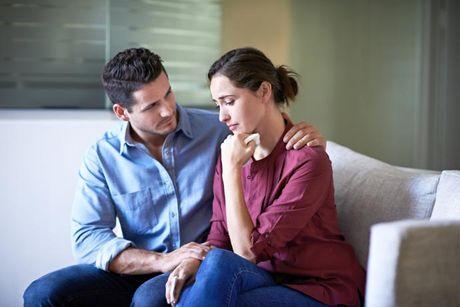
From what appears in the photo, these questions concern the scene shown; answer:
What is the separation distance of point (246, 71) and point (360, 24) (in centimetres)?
143

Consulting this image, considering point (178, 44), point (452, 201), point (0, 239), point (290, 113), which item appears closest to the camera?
point (452, 201)

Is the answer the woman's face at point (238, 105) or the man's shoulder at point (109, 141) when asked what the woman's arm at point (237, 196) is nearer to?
the woman's face at point (238, 105)

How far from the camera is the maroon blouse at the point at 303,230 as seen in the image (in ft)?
5.64

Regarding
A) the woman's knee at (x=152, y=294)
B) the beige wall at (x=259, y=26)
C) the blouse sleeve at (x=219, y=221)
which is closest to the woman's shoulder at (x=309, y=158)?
the blouse sleeve at (x=219, y=221)

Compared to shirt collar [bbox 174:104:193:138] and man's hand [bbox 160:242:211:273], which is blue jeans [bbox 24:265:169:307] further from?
shirt collar [bbox 174:104:193:138]

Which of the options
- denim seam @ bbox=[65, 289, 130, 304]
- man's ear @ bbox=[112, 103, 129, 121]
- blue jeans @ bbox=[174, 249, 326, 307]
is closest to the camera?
blue jeans @ bbox=[174, 249, 326, 307]

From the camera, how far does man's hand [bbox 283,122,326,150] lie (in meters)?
1.81

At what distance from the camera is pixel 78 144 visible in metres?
2.67

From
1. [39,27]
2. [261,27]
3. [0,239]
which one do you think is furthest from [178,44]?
[0,239]

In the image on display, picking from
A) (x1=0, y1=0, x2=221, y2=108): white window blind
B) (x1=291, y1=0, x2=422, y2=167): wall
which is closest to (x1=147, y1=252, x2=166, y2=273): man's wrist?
(x1=0, y1=0, x2=221, y2=108): white window blind

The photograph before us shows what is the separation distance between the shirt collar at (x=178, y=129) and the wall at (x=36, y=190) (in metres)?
0.59

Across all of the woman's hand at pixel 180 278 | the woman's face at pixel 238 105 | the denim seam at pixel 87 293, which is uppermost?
the woman's face at pixel 238 105

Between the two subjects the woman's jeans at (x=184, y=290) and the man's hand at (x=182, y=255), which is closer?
the woman's jeans at (x=184, y=290)

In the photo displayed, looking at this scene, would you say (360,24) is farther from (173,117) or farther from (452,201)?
(452,201)
